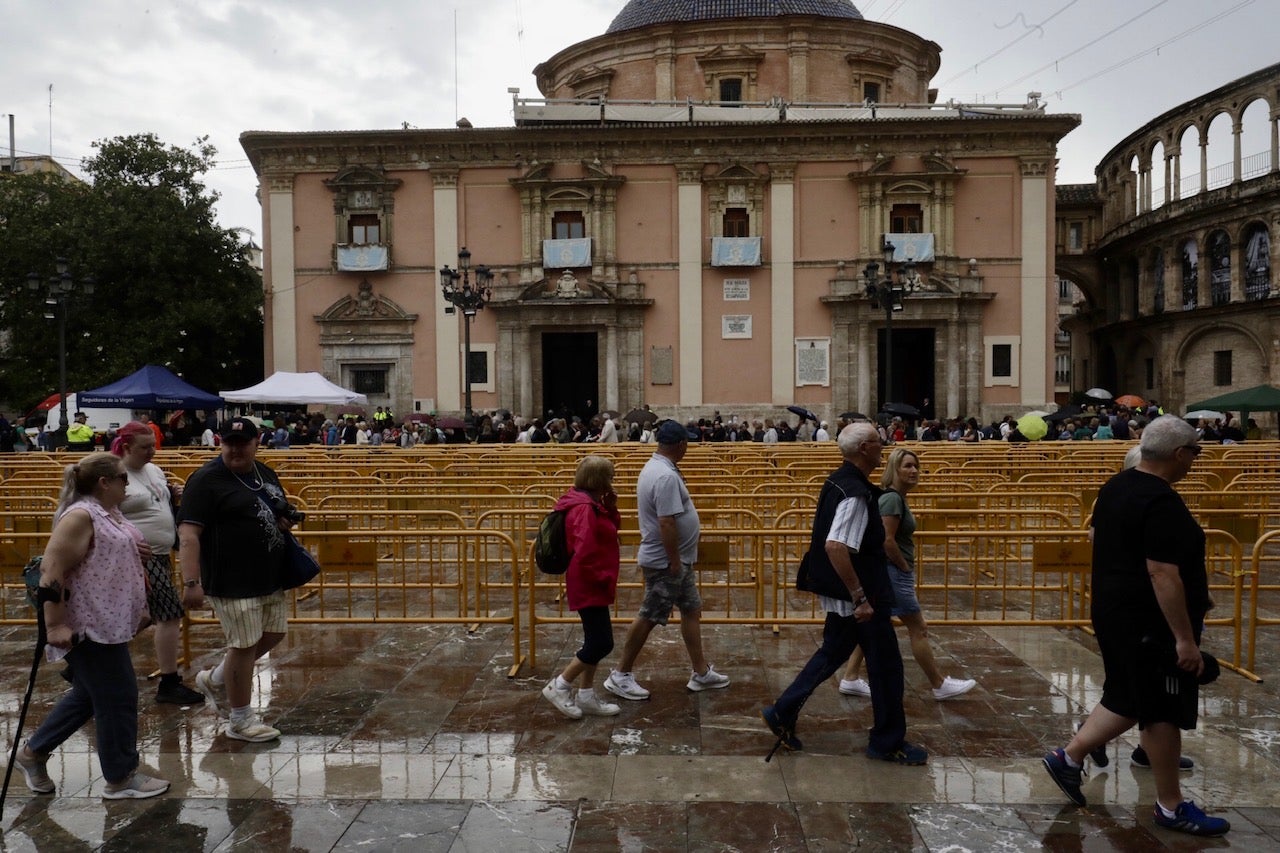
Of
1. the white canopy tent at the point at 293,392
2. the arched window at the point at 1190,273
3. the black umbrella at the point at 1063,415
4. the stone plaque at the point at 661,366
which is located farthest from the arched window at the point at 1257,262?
the white canopy tent at the point at 293,392

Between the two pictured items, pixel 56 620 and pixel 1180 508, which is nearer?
pixel 1180 508

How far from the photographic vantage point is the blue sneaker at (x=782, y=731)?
16.8 feet

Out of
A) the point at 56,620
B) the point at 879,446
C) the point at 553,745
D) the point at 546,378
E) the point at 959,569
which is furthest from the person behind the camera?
the point at 546,378

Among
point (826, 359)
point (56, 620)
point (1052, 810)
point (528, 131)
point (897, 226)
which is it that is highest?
point (528, 131)

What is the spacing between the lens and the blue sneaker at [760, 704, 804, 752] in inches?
202

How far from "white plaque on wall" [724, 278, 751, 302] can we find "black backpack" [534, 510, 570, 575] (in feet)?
93.9

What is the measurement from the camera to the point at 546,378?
3584cm

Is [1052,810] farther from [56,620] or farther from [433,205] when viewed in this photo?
[433,205]

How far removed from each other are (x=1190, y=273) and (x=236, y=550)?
44.7m

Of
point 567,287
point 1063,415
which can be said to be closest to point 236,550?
point 1063,415

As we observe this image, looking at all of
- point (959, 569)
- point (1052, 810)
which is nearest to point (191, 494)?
point (1052, 810)

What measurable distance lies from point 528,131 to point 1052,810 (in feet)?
103

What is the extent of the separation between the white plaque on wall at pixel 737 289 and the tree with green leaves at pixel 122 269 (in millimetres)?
17892

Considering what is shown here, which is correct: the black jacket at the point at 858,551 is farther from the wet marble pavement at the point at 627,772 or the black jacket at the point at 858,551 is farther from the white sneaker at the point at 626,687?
the white sneaker at the point at 626,687
